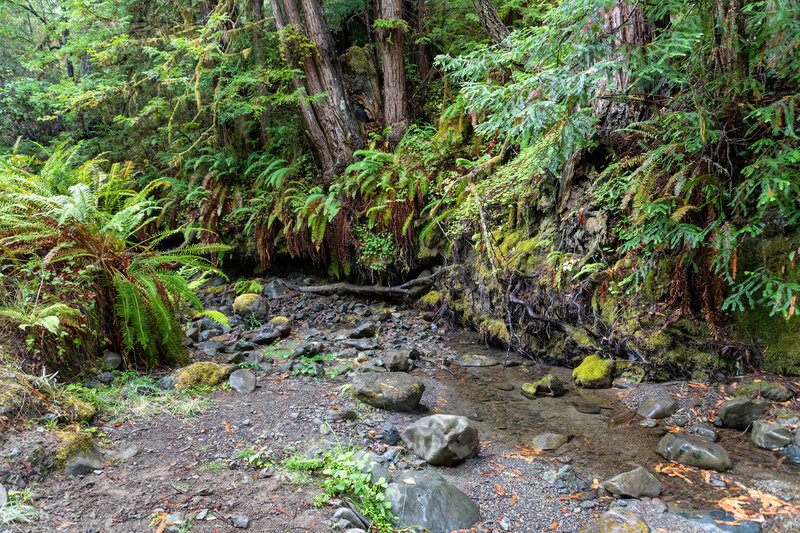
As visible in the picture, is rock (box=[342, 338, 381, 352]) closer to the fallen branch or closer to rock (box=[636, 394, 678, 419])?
the fallen branch

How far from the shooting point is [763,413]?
3326 mm

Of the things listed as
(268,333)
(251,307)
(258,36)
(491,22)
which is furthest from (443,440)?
(258,36)

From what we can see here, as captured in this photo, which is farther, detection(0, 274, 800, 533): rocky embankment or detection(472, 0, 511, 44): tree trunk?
detection(472, 0, 511, 44): tree trunk

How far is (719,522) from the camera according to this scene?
7.94 ft

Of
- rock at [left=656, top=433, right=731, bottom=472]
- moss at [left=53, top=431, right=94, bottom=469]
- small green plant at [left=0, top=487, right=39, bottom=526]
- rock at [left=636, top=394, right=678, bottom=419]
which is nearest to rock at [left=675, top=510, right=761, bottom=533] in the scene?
rock at [left=656, top=433, right=731, bottom=472]

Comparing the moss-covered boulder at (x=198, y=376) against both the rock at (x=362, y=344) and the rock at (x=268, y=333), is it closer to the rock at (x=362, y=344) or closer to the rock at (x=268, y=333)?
the rock at (x=268, y=333)

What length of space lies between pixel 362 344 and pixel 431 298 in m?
1.82

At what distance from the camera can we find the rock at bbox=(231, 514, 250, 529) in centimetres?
215

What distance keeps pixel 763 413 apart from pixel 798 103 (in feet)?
8.21

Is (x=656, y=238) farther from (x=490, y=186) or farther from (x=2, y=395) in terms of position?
(x=2, y=395)

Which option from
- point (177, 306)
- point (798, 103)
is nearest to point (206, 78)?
point (177, 306)

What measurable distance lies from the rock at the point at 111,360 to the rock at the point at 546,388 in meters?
4.14

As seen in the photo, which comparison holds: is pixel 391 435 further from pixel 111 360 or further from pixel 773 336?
pixel 773 336

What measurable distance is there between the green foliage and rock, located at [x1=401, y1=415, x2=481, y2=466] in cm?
267
